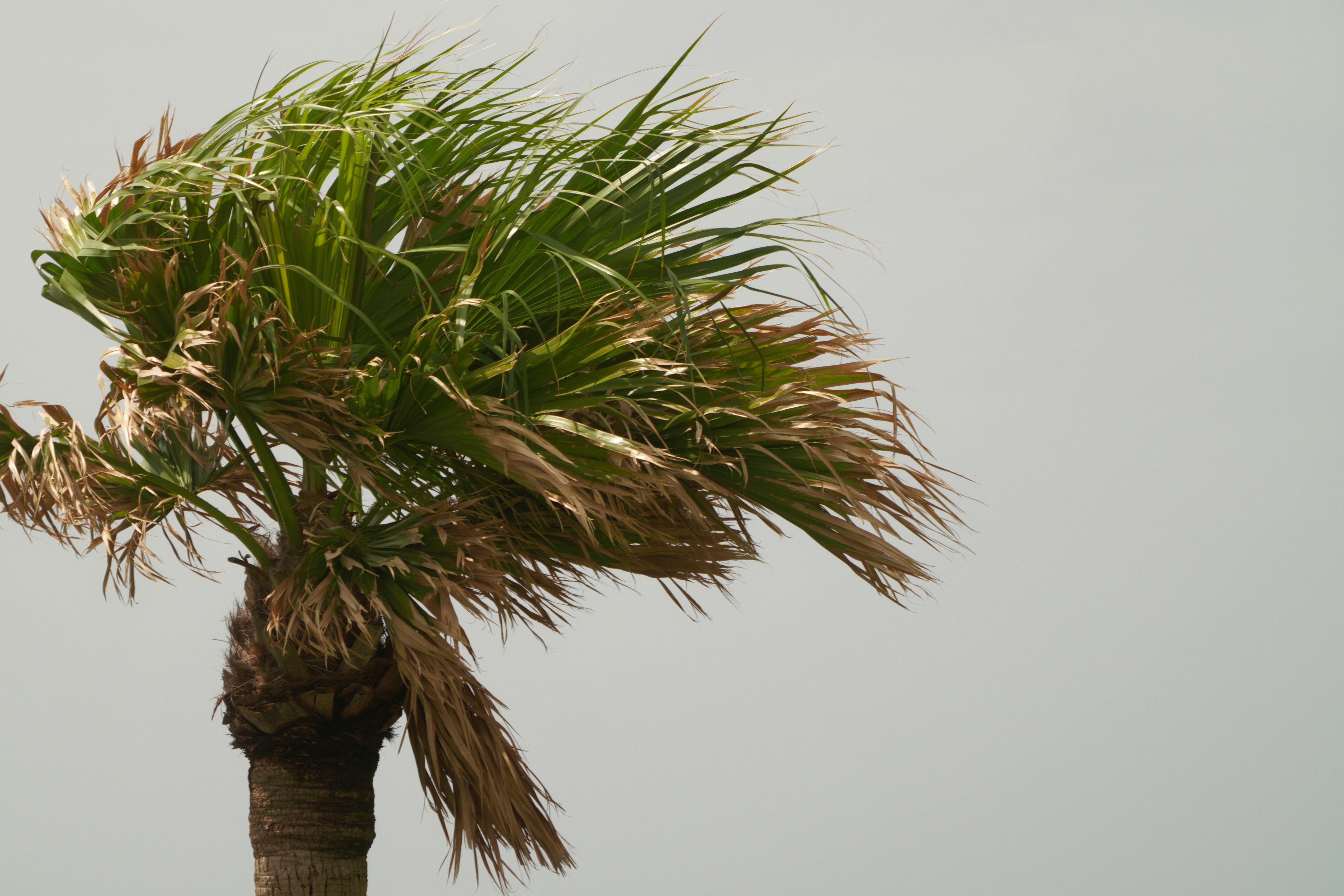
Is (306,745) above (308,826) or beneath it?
above

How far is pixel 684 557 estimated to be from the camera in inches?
209

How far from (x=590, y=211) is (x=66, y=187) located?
2244 mm

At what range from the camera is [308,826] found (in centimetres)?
497

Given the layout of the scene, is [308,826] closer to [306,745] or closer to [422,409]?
[306,745]

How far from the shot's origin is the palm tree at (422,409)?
14.5 ft

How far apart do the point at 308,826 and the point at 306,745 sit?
30 cm

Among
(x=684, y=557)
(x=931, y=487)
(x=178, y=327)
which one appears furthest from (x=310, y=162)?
(x=931, y=487)

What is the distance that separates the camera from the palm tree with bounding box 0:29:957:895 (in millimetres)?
4426

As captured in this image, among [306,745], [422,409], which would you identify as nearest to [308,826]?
[306,745]

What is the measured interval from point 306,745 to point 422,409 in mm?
1429

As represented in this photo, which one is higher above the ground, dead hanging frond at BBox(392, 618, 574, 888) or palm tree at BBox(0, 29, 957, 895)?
palm tree at BBox(0, 29, 957, 895)

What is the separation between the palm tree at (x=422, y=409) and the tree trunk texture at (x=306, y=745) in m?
0.01

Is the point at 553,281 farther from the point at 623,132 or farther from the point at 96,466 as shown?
the point at 96,466

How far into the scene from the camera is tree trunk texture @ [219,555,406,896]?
16.2 ft
